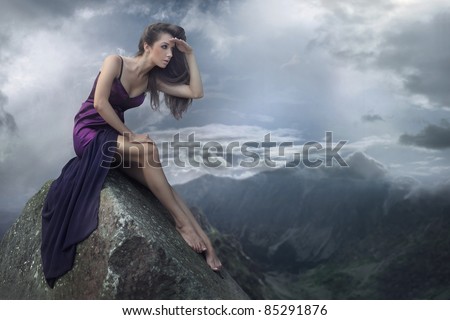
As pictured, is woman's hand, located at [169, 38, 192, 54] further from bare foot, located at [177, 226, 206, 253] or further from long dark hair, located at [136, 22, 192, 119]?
bare foot, located at [177, 226, 206, 253]

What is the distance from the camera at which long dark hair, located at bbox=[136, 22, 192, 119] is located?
21.3ft

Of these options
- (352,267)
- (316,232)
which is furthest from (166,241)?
(316,232)

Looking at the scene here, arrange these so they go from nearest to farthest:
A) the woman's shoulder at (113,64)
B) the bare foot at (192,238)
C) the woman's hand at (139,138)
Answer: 1. the woman's hand at (139,138)
2. the woman's shoulder at (113,64)
3. the bare foot at (192,238)

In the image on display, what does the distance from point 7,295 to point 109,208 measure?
2130 mm

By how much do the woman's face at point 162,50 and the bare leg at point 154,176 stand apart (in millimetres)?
1216

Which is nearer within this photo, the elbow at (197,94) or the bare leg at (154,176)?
the bare leg at (154,176)

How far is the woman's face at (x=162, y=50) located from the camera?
6465 millimetres

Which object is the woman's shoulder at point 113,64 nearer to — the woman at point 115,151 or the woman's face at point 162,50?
the woman at point 115,151

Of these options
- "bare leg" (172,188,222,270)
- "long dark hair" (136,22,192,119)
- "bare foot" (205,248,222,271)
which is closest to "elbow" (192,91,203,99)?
"long dark hair" (136,22,192,119)

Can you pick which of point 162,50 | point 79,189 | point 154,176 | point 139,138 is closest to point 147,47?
point 162,50

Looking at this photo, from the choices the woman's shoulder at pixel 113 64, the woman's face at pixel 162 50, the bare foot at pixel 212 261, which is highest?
the woman's face at pixel 162 50

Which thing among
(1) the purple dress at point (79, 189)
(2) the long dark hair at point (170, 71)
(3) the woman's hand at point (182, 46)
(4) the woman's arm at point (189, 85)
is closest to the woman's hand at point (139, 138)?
(1) the purple dress at point (79, 189)

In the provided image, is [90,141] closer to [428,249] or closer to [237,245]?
[237,245]

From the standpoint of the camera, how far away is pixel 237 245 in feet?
126
